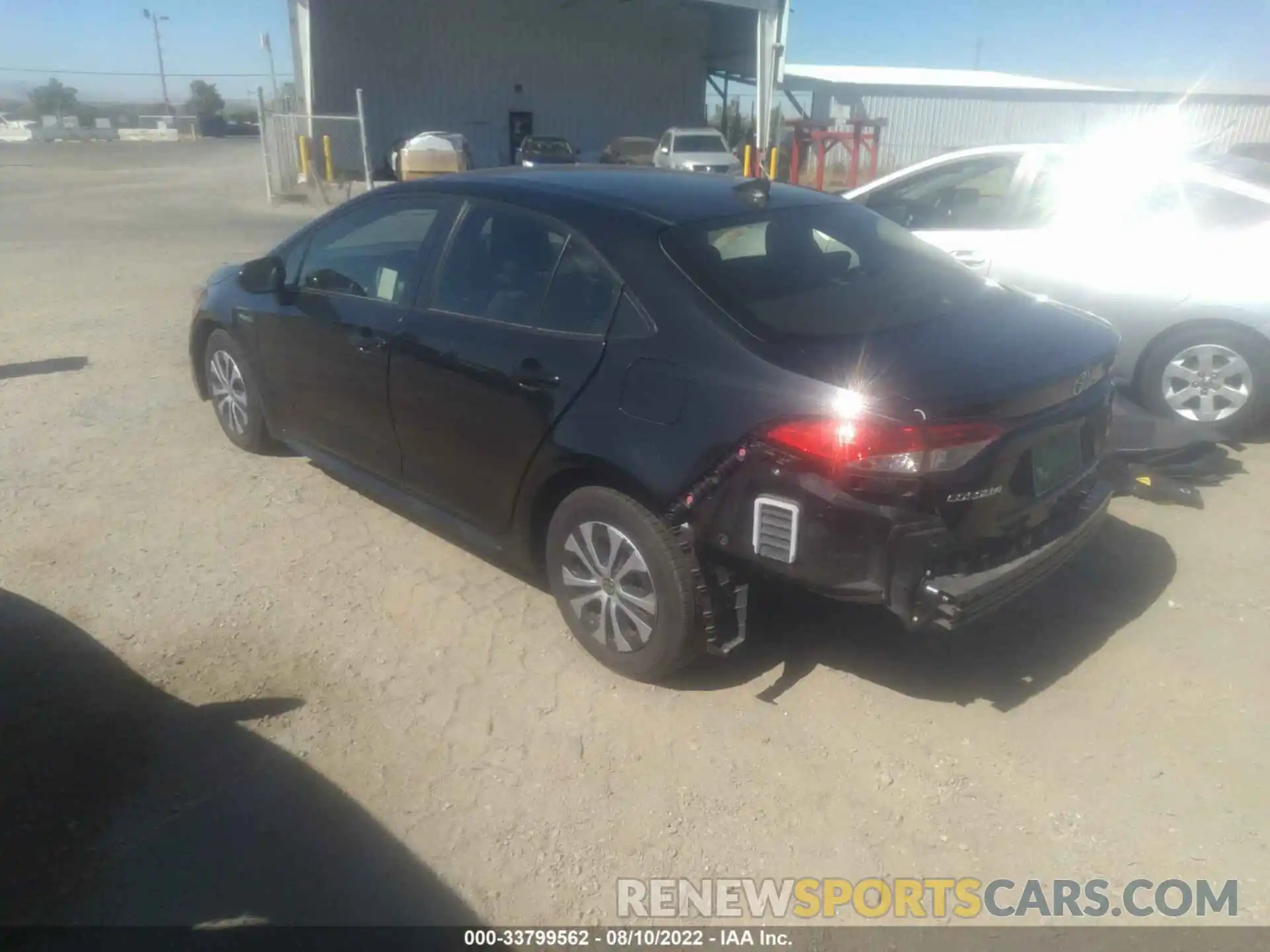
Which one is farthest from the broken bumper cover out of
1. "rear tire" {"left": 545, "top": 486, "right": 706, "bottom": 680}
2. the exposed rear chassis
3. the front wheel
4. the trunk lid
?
the front wheel

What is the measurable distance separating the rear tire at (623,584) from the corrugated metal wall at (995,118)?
36127mm

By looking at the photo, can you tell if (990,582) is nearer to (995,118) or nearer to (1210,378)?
(1210,378)

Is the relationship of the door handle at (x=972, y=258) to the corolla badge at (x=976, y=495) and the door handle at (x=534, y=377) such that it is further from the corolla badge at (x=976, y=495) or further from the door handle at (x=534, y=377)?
the door handle at (x=534, y=377)

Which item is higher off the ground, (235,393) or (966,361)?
(966,361)

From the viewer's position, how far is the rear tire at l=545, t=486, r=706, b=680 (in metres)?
3.25

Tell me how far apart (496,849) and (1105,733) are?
6.83 feet

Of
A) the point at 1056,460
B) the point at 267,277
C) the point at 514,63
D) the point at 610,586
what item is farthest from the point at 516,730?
the point at 514,63

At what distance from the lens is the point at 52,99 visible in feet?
252

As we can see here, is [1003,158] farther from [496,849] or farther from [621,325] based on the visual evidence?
[496,849]

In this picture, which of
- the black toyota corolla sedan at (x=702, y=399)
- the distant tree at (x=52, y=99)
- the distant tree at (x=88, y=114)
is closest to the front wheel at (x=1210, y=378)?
the black toyota corolla sedan at (x=702, y=399)

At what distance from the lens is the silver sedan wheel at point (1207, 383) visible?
580cm

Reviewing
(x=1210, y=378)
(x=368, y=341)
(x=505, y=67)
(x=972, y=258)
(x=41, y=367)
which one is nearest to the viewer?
(x=368, y=341)

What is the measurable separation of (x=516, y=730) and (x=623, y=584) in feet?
2.05

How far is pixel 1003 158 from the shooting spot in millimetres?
6781
